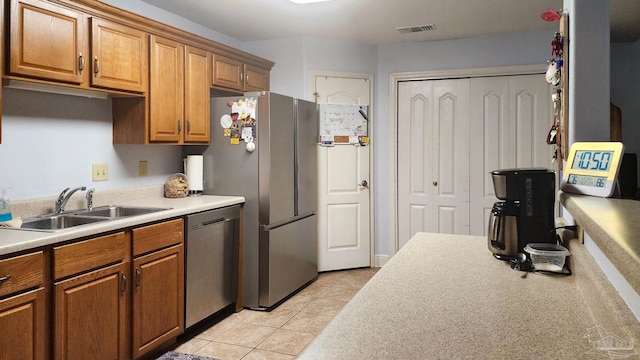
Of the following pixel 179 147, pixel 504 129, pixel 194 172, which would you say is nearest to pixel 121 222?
pixel 194 172

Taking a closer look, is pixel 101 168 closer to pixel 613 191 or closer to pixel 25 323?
pixel 25 323

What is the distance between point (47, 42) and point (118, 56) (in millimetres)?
463

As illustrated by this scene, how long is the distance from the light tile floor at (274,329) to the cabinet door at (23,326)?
988 mm

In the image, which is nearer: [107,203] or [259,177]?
[107,203]

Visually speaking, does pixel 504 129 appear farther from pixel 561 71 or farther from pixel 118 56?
pixel 118 56

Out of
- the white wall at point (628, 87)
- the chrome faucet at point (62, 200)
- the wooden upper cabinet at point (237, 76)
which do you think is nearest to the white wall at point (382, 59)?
the wooden upper cabinet at point (237, 76)

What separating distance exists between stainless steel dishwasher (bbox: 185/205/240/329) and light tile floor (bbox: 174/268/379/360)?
154 millimetres

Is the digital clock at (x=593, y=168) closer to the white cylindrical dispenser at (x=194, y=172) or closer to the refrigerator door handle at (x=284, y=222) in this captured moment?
the refrigerator door handle at (x=284, y=222)

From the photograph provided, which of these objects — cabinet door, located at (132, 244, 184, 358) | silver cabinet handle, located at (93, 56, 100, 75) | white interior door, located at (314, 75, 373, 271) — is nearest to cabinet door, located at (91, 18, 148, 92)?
silver cabinet handle, located at (93, 56, 100, 75)

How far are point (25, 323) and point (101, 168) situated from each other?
4.44ft

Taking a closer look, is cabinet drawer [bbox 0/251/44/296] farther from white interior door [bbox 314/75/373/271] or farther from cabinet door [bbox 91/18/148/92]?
white interior door [bbox 314/75/373/271]

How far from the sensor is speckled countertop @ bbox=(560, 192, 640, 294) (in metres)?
0.53

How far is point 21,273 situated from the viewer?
1.91m

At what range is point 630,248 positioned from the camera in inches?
22.0
